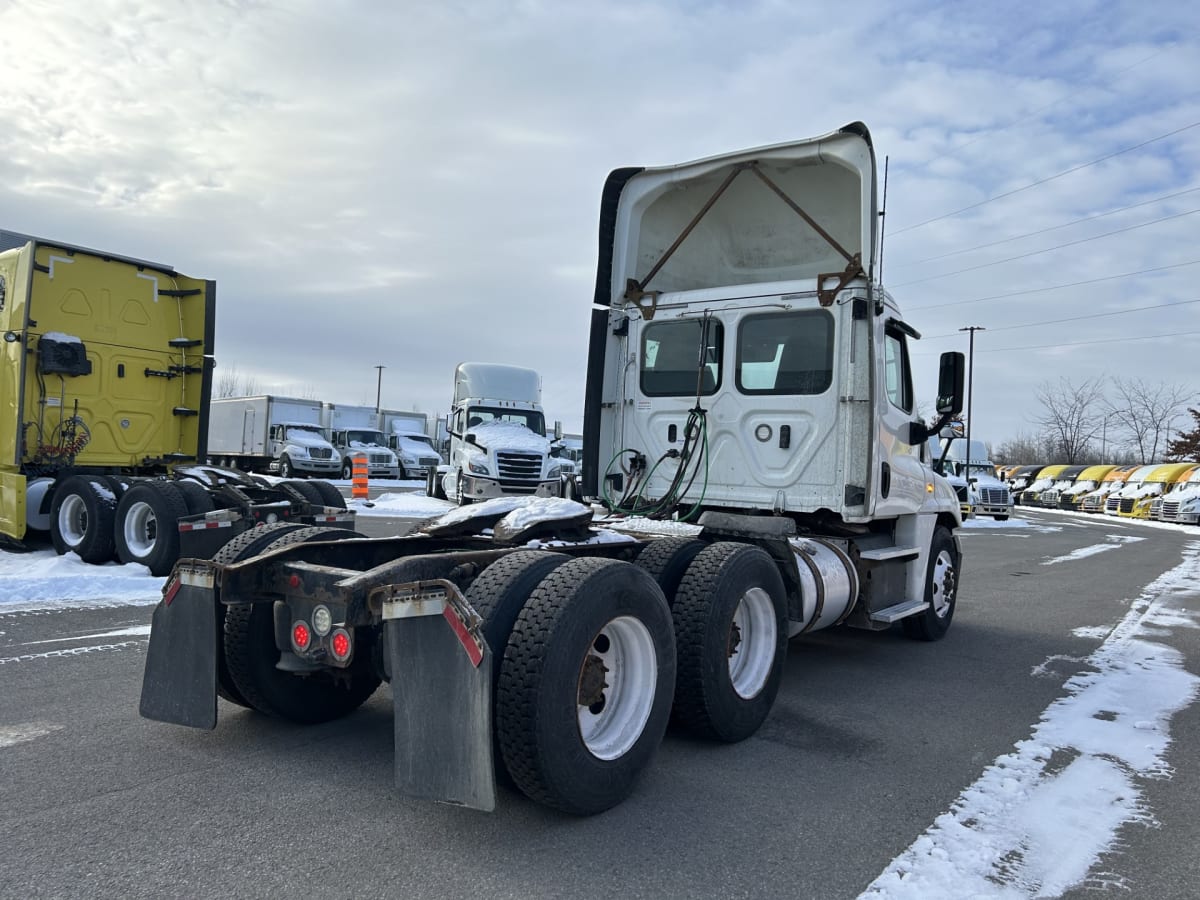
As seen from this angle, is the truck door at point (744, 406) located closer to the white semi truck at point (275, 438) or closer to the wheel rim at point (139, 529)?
the wheel rim at point (139, 529)

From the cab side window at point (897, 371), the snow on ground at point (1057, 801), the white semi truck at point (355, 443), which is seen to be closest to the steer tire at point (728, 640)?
the snow on ground at point (1057, 801)

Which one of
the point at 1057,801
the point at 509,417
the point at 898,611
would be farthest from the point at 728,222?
the point at 509,417

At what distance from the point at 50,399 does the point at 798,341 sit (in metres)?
9.07

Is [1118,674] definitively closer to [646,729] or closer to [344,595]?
[646,729]

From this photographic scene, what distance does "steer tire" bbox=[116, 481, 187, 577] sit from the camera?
358 inches

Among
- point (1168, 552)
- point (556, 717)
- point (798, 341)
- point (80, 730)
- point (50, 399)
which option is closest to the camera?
point (556, 717)

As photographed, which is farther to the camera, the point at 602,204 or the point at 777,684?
the point at 602,204

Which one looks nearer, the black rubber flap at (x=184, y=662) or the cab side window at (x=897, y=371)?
the black rubber flap at (x=184, y=662)

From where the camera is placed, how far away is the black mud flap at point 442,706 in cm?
315

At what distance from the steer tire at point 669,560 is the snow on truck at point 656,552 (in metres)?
0.01

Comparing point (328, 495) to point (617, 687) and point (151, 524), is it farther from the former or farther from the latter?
point (617, 687)

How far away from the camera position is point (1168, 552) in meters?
18.9

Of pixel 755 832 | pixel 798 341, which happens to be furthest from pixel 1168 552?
pixel 755 832

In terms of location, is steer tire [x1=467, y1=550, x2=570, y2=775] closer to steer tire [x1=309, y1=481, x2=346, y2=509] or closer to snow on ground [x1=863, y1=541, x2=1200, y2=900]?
snow on ground [x1=863, y1=541, x2=1200, y2=900]
